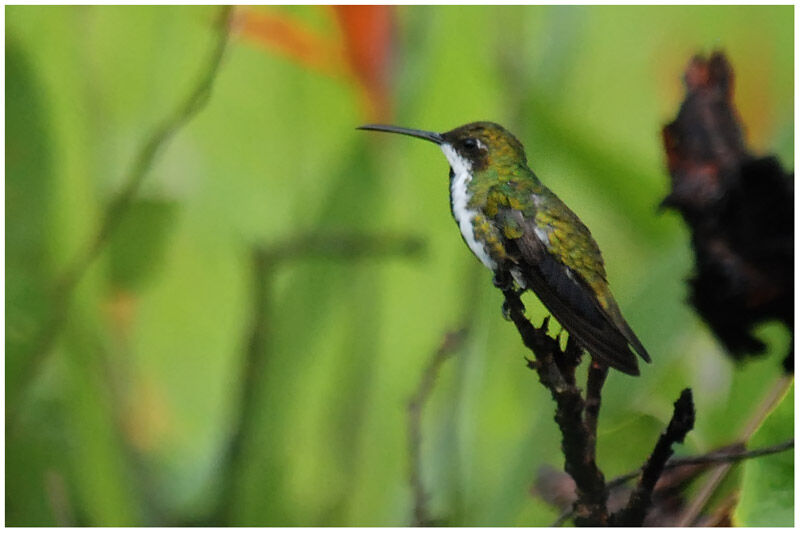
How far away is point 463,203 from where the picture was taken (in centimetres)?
115

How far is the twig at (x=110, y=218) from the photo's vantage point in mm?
1234

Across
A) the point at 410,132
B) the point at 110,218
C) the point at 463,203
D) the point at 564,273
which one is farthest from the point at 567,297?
the point at 110,218

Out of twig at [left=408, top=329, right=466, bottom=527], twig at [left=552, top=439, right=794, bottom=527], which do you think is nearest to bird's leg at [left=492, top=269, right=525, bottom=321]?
twig at [left=408, top=329, right=466, bottom=527]

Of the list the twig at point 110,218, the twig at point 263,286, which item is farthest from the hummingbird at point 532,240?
the twig at point 110,218

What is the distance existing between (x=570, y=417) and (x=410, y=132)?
14.9 inches

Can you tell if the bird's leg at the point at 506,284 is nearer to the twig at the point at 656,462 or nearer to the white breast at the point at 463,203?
the white breast at the point at 463,203

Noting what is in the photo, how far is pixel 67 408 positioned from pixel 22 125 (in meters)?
0.32

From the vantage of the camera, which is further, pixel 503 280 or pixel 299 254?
pixel 299 254

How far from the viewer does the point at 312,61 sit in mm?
1272

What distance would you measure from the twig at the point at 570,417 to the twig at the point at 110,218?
416 mm

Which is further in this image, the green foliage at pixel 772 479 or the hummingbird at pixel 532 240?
the green foliage at pixel 772 479

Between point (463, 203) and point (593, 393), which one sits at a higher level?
point (463, 203)

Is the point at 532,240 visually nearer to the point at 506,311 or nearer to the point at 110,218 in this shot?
the point at 506,311

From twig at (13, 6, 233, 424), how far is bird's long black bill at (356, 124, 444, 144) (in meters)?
0.19
